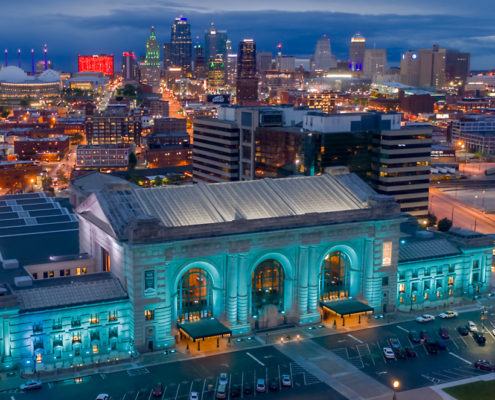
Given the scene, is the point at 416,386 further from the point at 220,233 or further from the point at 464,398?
the point at 220,233

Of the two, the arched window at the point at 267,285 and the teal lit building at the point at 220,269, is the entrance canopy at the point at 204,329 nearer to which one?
the teal lit building at the point at 220,269

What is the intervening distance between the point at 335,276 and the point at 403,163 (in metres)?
76.4

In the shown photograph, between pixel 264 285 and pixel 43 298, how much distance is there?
31.6 meters

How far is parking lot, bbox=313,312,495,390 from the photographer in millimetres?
96175

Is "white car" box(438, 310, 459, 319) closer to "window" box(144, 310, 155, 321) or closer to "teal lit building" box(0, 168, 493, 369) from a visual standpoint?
"teal lit building" box(0, 168, 493, 369)

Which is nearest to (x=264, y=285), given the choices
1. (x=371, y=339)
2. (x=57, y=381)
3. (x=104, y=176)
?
(x=371, y=339)

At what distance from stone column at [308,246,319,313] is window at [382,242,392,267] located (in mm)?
12091

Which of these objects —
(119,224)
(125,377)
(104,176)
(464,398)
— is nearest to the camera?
(464,398)

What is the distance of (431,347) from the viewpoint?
10444 cm

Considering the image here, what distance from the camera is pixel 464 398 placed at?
89.8 metres

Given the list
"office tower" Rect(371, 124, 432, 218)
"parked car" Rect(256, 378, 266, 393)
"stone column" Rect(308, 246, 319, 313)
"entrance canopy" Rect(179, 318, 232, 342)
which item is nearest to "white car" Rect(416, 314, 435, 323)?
"stone column" Rect(308, 246, 319, 313)

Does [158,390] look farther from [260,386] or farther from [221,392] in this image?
[260,386]

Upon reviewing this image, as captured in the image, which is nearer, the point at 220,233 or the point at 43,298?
the point at 43,298

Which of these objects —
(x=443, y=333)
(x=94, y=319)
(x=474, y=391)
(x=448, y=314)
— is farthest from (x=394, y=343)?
(x=94, y=319)
